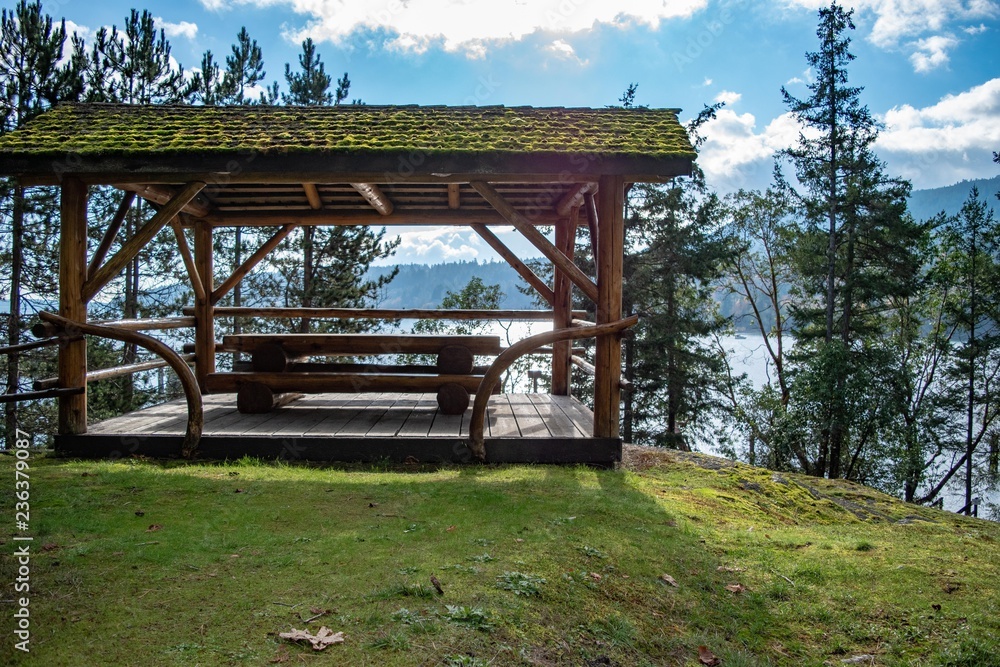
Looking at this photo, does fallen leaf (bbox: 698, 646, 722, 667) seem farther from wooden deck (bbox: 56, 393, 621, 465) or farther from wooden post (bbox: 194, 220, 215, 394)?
wooden post (bbox: 194, 220, 215, 394)

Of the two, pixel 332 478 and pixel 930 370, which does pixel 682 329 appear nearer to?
pixel 930 370

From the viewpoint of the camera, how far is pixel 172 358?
673cm

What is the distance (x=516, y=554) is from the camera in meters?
3.88

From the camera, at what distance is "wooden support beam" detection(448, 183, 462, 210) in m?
8.02

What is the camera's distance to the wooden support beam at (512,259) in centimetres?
842

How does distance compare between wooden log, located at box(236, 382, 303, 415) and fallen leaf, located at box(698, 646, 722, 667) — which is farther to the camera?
wooden log, located at box(236, 382, 303, 415)

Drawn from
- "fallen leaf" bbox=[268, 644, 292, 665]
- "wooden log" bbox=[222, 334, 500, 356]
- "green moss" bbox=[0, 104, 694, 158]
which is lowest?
"fallen leaf" bbox=[268, 644, 292, 665]

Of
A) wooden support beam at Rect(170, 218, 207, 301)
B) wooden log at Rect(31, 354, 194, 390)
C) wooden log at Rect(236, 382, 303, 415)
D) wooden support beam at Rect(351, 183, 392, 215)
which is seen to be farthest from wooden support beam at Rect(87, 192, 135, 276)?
wooden support beam at Rect(351, 183, 392, 215)

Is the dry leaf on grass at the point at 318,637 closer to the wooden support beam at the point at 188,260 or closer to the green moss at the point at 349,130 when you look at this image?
the green moss at the point at 349,130

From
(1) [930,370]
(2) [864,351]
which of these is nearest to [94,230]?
(2) [864,351]

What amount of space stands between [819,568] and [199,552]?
12.8 feet

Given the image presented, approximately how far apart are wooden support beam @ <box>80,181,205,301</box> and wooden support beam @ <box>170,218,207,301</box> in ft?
5.58

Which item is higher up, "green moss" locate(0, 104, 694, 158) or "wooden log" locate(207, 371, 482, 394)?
"green moss" locate(0, 104, 694, 158)

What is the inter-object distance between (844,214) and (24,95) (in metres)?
24.5
